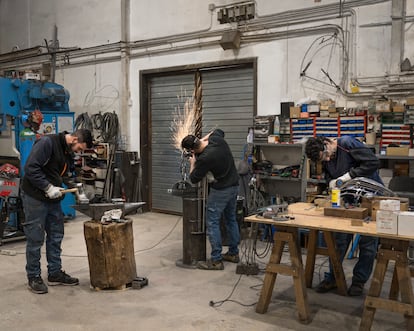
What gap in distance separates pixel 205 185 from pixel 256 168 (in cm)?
137

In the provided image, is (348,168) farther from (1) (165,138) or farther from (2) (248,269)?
(1) (165,138)

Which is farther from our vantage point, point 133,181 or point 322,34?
point 133,181

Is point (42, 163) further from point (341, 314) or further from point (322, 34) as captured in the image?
point (322, 34)

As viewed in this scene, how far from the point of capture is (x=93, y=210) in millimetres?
3855

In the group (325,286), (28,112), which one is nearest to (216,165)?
(325,286)

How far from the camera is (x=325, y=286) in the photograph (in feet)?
12.5

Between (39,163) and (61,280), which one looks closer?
(39,163)

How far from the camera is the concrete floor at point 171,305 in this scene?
126 inches

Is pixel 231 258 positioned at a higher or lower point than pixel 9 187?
lower

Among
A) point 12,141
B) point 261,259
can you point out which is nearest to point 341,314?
point 261,259

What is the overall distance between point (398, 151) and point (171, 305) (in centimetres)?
273

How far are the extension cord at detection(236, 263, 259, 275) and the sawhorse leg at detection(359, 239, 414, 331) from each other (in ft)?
4.61

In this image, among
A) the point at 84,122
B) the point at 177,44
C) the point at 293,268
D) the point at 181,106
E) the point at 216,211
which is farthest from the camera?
the point at 84,122

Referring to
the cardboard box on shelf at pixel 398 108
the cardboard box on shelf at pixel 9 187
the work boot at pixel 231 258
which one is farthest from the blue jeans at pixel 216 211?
the cardboard box on shelf at pixel 9 187
